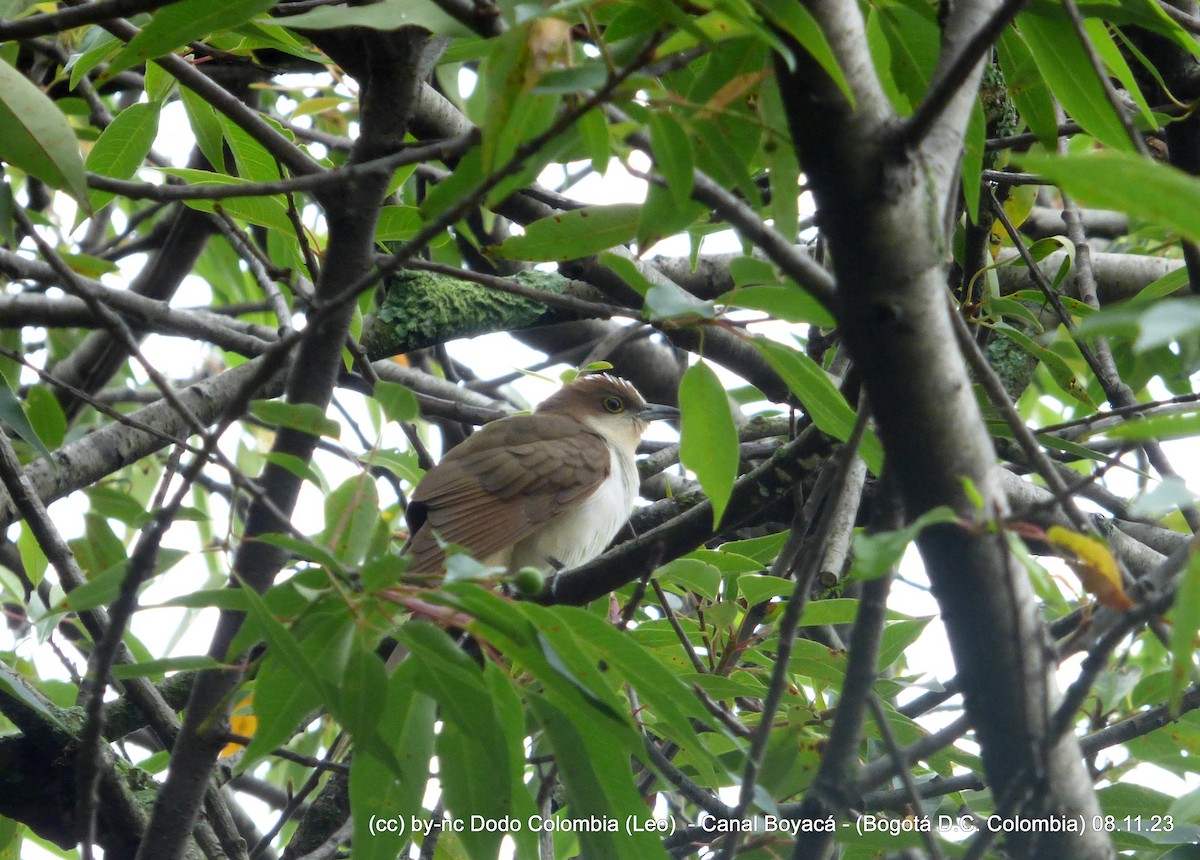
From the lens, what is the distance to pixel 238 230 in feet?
12.0

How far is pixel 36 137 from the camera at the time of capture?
240cm

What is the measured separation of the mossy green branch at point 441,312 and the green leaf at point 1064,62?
9.30 feet

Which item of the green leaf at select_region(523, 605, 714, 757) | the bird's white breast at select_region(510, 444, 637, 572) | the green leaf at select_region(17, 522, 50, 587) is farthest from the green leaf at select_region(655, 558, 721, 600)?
the green leaf at select_region(17, 522, 50, 587)

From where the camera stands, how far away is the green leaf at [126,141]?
332cm

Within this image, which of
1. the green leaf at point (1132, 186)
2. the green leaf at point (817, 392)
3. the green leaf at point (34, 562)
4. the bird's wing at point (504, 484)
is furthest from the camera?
the bird's wing at point (504, 484)

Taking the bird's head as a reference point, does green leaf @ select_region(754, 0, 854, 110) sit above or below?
below

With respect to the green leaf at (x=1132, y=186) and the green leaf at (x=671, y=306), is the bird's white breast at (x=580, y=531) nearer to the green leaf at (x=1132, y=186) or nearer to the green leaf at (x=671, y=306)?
the green leaf at (x=671, y=306)

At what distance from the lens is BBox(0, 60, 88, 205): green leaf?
239cm

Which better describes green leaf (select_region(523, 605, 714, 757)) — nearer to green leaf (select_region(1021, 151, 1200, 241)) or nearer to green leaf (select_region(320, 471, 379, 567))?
green leaf (select_region(320, 471, 379, 567))

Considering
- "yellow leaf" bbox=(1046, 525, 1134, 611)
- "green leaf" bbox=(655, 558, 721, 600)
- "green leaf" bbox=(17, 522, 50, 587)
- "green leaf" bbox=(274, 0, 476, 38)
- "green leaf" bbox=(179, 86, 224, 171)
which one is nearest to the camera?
"yellow leaf" bbox=(1046, 525, 1134, 611)

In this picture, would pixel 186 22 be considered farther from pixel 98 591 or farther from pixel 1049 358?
pixel 1049 358

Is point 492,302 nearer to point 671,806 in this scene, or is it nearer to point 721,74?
point 671,806

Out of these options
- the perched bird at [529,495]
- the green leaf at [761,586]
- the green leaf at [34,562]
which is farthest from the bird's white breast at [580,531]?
the green leaf at [761,586]

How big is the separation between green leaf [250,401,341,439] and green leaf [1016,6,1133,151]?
163 cm
